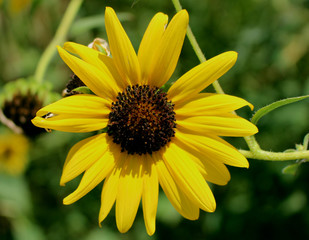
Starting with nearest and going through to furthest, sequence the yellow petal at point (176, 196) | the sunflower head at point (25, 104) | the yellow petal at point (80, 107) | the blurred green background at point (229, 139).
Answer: the yellow petal at point (80, 107)
the yellow petal at point (176, 196)
the sunflower head at point (25, 104)
the blurred green background at point (229, 139)

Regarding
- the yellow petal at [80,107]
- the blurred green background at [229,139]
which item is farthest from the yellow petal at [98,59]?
the blurred green background at [229,139]

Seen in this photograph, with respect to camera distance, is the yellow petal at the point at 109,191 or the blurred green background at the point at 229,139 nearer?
the yellow petal at the point at 109,191

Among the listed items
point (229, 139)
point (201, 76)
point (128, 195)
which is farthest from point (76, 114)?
point (229, 139)

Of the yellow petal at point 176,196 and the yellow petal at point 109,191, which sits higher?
the yellow petal at point 109,191

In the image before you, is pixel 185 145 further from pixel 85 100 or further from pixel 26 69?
pixel 26 69

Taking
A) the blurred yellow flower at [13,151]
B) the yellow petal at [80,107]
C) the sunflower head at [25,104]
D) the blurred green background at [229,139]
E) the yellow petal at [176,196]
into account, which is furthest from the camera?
the blurred yellow flower at [13,151]

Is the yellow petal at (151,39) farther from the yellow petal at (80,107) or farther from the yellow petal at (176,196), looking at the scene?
the yellow petal at (176,196)
